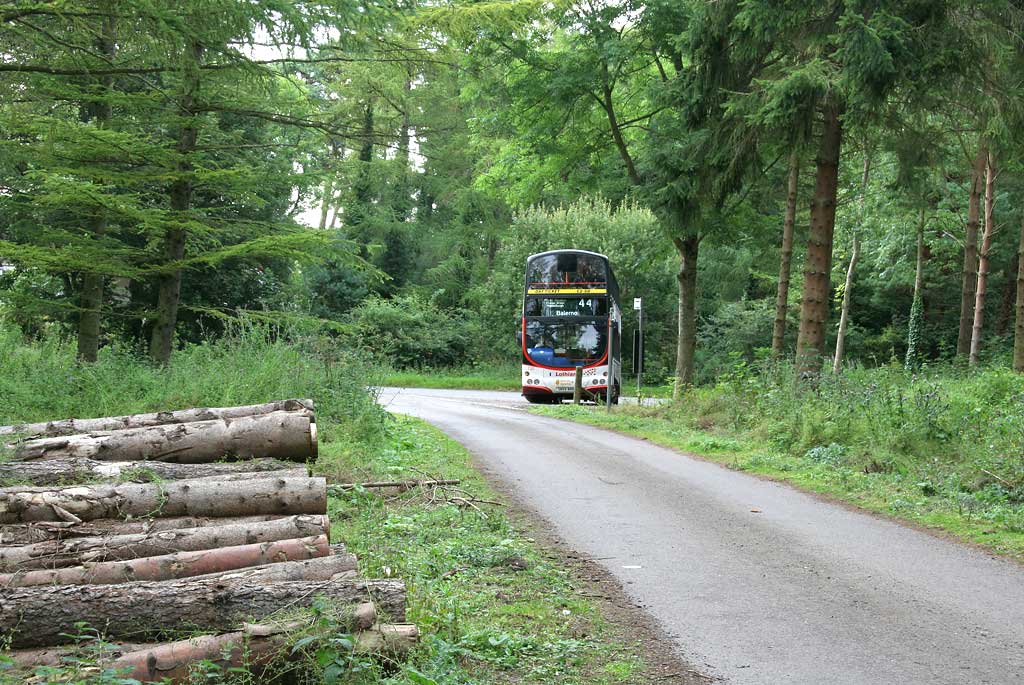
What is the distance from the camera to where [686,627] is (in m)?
5.83

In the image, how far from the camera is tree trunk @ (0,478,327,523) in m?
6.46

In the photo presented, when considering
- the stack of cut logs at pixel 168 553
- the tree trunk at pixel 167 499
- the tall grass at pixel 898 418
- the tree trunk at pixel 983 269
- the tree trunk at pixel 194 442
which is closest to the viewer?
the stack of cut logs at pixel 168 553

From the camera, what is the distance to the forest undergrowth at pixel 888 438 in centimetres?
995

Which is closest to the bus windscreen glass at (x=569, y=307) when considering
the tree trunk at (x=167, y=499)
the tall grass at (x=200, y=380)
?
the tall grass at (x=200, y=380)

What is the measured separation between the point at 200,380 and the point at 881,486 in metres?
9.27

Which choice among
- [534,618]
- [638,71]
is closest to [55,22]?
[534,618]

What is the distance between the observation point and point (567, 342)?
30.4 meters

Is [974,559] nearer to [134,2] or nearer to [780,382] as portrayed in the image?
[134,2]

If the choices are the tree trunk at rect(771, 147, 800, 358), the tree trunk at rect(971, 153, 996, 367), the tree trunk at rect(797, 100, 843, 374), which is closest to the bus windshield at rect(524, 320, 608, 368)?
the tree trunk at rect(771, 147, 800, 358)

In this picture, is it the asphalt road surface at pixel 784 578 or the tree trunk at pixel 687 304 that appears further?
the tree trunk at pixel 687 304

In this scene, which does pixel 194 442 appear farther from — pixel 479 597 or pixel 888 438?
pixel 888 438

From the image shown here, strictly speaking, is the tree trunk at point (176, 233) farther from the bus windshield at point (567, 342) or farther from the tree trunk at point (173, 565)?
the bus windshield at point (567, 342)

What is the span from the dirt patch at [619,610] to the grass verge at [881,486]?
142 inches

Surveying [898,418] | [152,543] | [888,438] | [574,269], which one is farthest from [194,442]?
[574,269]
